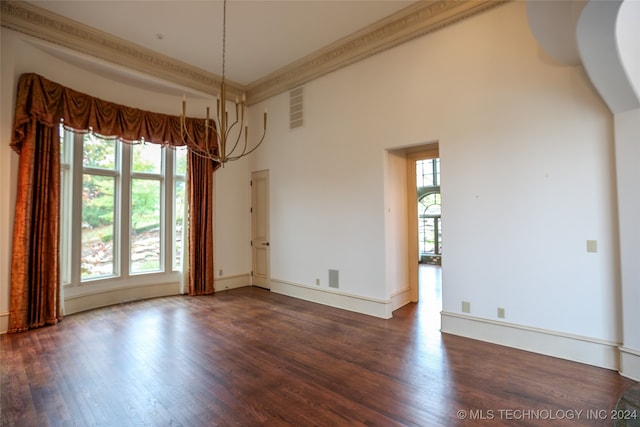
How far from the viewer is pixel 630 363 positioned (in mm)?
2711

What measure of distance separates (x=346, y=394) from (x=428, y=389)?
67 cm

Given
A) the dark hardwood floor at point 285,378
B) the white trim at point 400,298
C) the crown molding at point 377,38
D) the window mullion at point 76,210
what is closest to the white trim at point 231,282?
the dark hardwood floor at point 285,378

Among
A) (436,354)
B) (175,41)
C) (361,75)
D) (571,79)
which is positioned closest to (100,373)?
(436,354)

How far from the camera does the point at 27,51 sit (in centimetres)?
411

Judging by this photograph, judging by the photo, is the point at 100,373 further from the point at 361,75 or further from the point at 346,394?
the point at 361,75

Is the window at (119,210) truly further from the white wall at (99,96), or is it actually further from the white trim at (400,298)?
the white trim at (400,298)

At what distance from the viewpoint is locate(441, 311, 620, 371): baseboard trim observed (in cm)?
291

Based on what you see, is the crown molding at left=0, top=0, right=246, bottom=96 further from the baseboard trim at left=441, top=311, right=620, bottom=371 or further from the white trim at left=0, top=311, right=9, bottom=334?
the baseboard trim at left=441, top=311, right=620, bottom=371

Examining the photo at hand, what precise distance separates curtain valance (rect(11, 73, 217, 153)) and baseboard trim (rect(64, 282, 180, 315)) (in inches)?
89.5

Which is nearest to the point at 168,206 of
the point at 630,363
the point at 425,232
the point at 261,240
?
the point at 261,240

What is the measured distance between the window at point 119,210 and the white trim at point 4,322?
82 centimetres

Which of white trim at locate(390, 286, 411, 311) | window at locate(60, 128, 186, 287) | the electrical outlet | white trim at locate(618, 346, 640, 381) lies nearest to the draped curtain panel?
window at locate(60, 128, 186, 287)

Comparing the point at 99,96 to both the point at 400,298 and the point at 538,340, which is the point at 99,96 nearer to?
the point at 400,298

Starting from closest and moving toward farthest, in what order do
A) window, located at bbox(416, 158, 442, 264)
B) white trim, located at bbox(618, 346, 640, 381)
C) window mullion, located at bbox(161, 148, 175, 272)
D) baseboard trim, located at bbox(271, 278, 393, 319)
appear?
white trim, located at bbox(618, 346, 640, 381)
baseboard trim, located at bbox(271, 278, 393, 319)
window mullion, located at bbox(161, 148, 175, 272)
window, located at bbox(416, 158, 442, 264)
